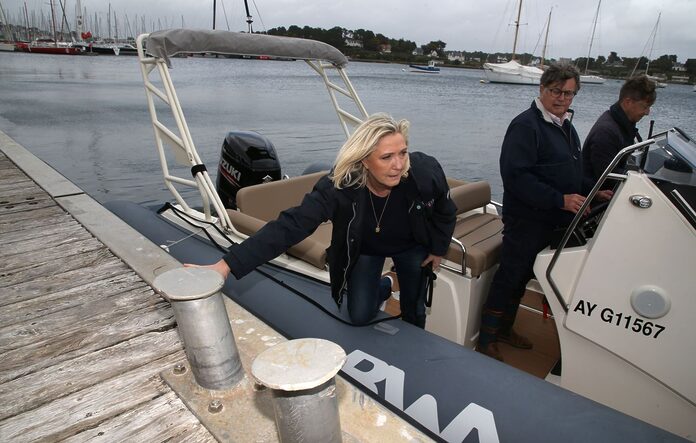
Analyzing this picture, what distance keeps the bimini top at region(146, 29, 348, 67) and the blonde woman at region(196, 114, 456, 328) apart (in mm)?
1717

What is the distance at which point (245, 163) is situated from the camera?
377cm

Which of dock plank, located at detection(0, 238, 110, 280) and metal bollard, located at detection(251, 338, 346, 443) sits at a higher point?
metal bollard, located at detection(251, 338, 346, 443)

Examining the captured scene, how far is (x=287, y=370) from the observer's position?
1.07m

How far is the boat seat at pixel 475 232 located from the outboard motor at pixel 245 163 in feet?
4.99

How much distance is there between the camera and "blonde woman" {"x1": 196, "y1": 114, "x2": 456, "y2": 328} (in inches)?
69.7

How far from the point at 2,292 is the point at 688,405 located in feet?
9.71

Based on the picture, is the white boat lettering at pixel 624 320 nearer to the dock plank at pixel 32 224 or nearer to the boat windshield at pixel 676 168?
the boat windshield at pixel 676 168

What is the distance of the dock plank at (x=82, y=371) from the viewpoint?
1.46 m

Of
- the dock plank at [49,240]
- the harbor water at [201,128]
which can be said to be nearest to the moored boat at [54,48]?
the harbor water at [201,128]

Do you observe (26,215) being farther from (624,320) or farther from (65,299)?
(624,320)

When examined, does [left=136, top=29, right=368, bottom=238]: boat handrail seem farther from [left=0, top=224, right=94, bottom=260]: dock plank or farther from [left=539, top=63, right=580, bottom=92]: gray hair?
[left=539, top=63, right=580, bottom=92]: gray hair

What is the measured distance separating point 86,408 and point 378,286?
49.0 inches

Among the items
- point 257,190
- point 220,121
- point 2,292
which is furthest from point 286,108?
point 2,292

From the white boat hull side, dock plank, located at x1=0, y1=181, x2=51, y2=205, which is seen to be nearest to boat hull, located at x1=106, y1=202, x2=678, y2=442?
dock plank, located at x1=0, y1=181, x2=51, y2=205
